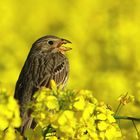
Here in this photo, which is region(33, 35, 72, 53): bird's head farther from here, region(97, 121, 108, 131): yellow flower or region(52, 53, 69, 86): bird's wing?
region(97, 121, 108, 131): yellow flower

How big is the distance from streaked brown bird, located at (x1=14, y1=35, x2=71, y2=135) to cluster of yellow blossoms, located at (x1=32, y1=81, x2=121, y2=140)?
8.70 feet

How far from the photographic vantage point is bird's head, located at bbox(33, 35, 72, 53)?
8.18 metres

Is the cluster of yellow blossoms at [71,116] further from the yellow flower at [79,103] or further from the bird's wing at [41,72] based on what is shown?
the bird's wing at [41,72]

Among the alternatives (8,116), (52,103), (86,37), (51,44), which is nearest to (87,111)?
(52,103)

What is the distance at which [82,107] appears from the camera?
4164 millimetres

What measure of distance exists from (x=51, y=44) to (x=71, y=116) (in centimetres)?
428

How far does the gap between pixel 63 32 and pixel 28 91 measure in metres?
4.43

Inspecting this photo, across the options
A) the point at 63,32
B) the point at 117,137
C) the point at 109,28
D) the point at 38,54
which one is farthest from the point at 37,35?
the point at 117,137

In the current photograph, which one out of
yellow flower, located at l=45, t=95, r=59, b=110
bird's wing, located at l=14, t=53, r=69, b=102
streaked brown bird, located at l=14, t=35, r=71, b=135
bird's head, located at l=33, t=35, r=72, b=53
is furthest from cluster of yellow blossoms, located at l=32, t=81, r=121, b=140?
bird's head, located at l=33, t=35, r=72, b=53

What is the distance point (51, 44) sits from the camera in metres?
8.31

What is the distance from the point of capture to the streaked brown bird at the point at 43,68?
7.35m

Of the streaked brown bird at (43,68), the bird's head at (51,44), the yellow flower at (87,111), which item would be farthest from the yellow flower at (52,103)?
the bird's head at (51,44)

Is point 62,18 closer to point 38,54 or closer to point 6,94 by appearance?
point 38,54

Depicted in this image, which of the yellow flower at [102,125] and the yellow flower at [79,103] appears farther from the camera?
the yellow flower at [102,125]
